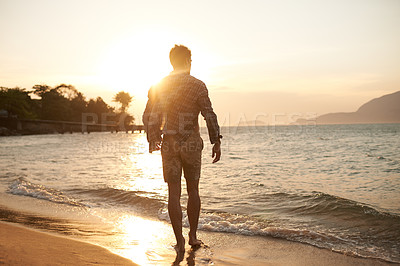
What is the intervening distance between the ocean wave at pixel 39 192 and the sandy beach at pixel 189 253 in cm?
288

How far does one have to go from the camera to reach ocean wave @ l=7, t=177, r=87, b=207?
6738 mm

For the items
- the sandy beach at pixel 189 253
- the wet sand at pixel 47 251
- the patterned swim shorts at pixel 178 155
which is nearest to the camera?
the wet sand at pixel 47 251

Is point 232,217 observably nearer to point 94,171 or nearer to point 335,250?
point 335,250

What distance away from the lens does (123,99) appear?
143750 millimetres

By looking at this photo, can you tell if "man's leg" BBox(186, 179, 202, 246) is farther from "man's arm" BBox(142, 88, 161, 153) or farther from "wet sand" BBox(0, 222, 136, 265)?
"wet sand" BBox(0, 222, 136, 265)

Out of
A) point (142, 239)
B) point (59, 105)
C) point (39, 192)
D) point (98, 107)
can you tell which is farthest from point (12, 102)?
point (142, 239)

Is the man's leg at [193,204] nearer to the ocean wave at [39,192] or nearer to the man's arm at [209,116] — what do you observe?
the man's arm at [209,116]

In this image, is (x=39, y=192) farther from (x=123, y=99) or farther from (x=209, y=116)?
(x=123, y=99)

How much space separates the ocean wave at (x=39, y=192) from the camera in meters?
6.74

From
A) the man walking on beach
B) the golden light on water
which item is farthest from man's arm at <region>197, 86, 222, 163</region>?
the golden light on water

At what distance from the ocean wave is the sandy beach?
2.88 m

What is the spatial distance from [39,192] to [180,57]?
569 centimetres

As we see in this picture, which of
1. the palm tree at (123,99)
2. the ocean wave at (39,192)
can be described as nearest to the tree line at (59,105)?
the palm tree at (123,99)

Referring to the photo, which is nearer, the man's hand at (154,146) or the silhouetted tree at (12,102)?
the man's hand at (154,146)
